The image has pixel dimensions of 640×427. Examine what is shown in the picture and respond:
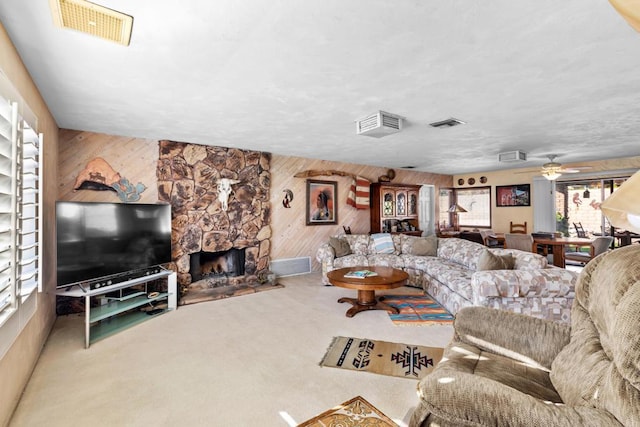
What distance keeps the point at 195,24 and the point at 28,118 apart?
1.51 m

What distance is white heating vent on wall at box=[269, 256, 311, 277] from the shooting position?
5.55m

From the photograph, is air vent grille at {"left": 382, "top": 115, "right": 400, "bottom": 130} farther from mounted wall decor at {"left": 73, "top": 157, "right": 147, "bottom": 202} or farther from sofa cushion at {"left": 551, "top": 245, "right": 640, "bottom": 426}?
mounted wall decor at {"left": 73, "top": 157, "right": 147, "bottom": 202}

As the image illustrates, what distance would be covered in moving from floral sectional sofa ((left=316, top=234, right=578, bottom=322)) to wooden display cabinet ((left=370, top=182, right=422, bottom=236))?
1190 millimetres

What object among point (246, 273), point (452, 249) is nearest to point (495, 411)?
point (452, 249)

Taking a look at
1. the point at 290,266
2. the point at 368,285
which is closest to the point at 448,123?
the point at 368,285

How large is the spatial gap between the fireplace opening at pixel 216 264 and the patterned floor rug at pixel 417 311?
2594 mm

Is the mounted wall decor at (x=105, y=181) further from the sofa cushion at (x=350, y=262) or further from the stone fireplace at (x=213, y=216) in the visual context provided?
the sofa cushion at (x=350, y=262)

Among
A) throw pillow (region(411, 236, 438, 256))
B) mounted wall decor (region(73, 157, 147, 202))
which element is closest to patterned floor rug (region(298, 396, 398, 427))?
throw pillow (region(411, 236, 438, 256))

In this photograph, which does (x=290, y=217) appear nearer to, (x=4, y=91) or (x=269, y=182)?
(x=269, y=182)

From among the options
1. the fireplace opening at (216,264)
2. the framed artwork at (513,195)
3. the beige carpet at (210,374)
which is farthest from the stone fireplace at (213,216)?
the framed artwork at (513,195)

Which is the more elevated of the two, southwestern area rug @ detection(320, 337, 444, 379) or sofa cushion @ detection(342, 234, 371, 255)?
sofa cushion @ detection(342, 234, 371, 255)

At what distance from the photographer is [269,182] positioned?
5488 millimetres

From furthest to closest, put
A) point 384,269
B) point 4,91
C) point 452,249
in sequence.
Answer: point 452,249, point 384,269, point 4,91

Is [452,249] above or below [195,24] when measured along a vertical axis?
below
